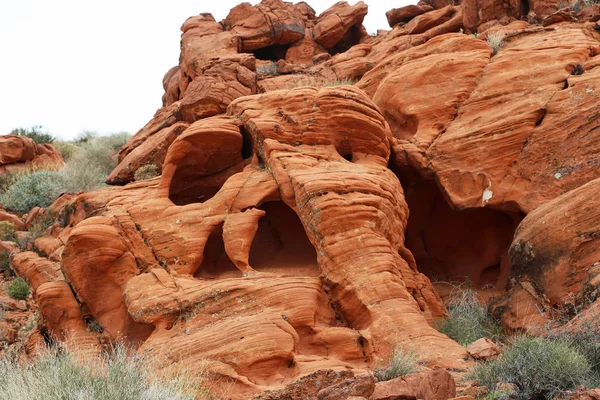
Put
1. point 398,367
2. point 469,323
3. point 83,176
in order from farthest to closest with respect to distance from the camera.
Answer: point 83,176 → point 469,323 → point 398,367

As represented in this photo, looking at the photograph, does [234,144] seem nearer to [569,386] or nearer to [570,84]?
[570,84]

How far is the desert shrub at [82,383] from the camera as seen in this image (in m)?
5.76

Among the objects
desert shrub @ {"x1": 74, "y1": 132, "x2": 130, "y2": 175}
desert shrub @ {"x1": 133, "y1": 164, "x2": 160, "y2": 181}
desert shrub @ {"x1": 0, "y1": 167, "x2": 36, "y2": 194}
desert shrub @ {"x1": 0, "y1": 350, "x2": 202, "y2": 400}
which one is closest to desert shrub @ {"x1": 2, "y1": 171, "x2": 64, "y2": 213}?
desert shrub @ {"x1": 0, "y1": 167, "x2": 36, "y2": 194}

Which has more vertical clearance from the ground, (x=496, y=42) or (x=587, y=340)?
(x=496, y=42)

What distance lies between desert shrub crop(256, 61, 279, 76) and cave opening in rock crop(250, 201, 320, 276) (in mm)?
9205

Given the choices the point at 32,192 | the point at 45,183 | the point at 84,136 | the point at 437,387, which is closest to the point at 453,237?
the point at 437,387

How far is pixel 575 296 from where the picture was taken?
27.9 ft

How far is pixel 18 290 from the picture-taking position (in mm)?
13453

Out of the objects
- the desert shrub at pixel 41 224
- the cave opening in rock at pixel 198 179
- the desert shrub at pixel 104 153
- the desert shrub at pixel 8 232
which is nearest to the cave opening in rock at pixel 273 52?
the desert shrub at pixel 104 153

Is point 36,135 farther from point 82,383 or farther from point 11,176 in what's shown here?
point 82,383

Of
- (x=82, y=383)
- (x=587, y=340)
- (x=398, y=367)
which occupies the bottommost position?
(x=398, y=367)

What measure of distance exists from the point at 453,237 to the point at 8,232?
9926mm

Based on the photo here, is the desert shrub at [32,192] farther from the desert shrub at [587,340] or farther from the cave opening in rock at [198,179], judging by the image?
the desert shrub at [587,340]

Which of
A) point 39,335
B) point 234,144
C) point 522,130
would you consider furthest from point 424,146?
point 39,335
